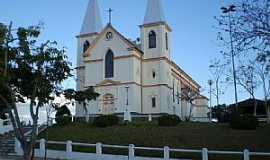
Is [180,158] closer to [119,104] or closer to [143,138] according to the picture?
[143,138]

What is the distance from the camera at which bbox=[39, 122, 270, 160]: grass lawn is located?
853 inches

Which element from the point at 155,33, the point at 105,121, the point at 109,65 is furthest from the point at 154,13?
the point at 105,121

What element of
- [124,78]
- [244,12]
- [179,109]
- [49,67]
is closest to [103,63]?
[124,78]

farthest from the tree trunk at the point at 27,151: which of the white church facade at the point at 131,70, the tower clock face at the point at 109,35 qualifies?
the tower clock face at the point at 109,35

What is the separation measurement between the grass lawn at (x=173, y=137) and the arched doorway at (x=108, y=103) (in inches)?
552

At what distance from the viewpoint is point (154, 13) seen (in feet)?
159

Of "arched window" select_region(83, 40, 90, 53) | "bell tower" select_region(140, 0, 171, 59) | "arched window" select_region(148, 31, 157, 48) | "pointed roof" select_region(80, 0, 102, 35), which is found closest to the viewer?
"bell tower" select_region(140, 0, 171, 59)

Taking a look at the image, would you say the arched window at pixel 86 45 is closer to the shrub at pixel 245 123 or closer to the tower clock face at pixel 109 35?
the tower clock face at pixel 109 35

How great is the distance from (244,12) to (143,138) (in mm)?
12461

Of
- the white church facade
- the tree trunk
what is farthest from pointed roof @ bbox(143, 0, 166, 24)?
the tree trunk

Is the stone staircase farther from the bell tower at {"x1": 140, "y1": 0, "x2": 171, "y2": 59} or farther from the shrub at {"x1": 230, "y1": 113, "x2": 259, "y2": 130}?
the bell tower at {"x1": 140, "y1": 0, "x2": 171, "y2": 59}

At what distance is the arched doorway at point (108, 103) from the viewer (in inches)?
1741

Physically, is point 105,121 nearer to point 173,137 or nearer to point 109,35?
point 173,137

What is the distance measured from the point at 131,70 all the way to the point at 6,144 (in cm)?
2053
